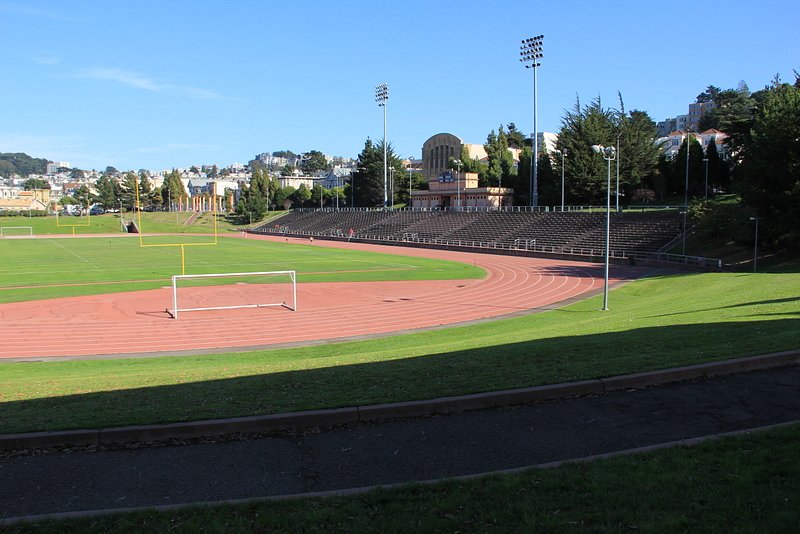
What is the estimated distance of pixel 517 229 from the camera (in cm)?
7250

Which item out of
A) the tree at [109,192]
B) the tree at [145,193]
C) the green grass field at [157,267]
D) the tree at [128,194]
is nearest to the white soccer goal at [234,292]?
the green grass field at [157,267]

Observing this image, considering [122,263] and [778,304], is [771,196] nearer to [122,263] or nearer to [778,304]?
[778,304]

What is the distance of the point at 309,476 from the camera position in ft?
21.5

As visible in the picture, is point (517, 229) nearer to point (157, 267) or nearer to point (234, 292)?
point (157, 267)

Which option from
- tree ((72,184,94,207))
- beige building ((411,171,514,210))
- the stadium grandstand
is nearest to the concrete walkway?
the stadium grandstand

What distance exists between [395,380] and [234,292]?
2708 centimetres

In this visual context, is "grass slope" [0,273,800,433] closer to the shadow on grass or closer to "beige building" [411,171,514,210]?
the shadow on grass

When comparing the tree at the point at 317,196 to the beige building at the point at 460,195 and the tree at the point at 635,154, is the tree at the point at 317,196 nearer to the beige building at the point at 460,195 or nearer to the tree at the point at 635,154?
the beige building at the point at 460,195

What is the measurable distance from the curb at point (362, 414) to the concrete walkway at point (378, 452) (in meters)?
0.18

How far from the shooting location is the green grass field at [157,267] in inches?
1503

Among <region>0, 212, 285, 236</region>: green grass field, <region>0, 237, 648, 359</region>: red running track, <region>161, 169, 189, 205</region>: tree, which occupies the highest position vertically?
<region>161, 169, 189, 205</region>: tree

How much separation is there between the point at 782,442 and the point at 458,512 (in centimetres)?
365

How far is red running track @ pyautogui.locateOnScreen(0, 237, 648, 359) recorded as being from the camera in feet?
70.4

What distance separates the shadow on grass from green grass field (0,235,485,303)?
26.9 meters
